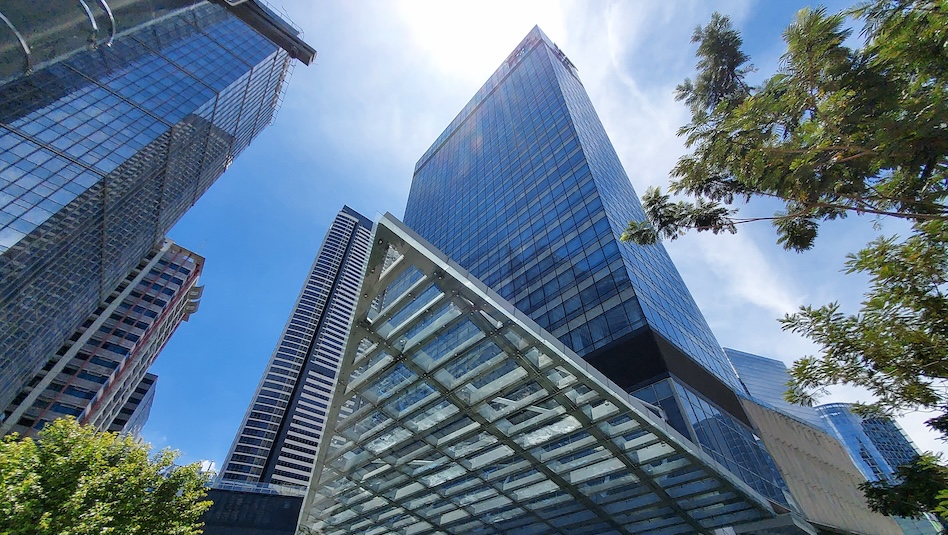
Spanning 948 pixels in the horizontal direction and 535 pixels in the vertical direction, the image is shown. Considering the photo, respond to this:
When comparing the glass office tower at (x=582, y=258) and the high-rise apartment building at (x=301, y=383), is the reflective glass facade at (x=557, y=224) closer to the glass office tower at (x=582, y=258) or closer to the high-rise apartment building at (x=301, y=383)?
the glass office tower at (x=582, y=258)

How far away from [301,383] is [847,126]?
121805 millimetres

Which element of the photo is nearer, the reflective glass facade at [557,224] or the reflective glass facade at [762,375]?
the reflective glass facade at [557,224]

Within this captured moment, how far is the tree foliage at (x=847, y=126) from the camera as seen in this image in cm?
640

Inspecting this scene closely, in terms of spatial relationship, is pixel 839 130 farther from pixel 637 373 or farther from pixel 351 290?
pixel 351 290

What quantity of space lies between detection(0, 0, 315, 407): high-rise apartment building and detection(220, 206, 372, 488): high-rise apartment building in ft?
138

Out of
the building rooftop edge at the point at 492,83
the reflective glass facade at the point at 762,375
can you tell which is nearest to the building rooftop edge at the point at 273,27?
the building rooftop edge at the point at 492,83

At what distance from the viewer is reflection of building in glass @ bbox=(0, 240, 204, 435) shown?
53219mm

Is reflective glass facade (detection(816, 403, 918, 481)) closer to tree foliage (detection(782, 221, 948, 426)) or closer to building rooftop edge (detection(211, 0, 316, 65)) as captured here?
tree foliage (detection(782, 221, 948, 426))

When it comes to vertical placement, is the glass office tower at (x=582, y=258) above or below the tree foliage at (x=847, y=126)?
above

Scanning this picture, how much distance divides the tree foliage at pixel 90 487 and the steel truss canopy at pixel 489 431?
5.45 meters

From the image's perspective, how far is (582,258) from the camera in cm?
2969

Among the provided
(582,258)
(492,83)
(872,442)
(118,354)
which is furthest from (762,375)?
(118,354)

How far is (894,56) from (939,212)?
9.29ft

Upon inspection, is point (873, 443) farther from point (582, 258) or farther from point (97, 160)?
point (97, 160)
